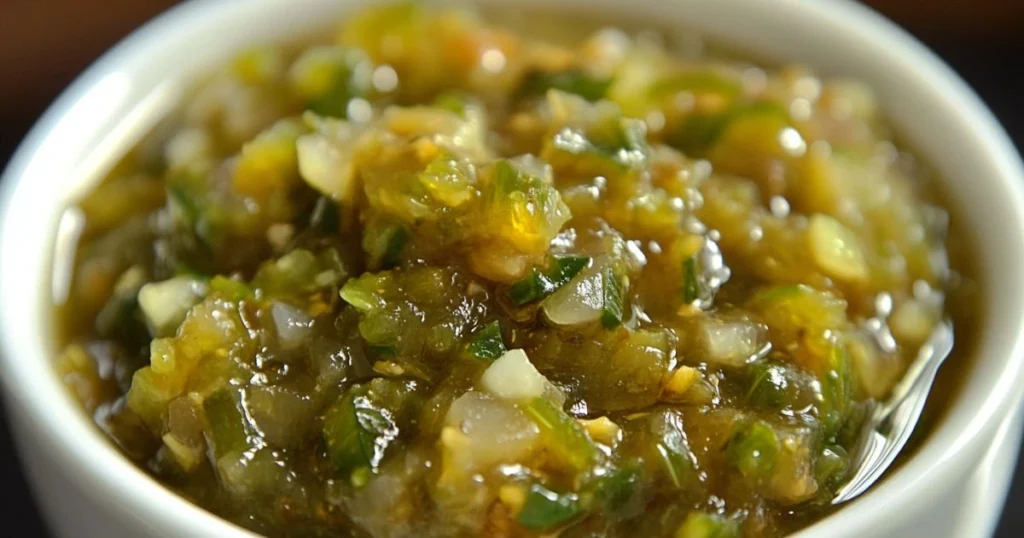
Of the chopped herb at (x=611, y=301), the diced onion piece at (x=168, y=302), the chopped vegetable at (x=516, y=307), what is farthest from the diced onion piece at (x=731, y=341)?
the diced onion piece at (x=168, y=302)

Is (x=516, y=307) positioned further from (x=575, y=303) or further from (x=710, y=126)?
(x=710, y=126)

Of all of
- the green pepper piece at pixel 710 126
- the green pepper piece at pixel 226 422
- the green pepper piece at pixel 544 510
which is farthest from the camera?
the green pepper piece at pixel 710 126

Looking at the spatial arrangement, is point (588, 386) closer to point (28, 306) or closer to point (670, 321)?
point (670, 321)

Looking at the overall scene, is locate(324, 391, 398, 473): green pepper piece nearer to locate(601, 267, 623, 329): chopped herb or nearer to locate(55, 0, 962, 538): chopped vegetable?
locate(55, 0, 962, 538): chopped vegetable

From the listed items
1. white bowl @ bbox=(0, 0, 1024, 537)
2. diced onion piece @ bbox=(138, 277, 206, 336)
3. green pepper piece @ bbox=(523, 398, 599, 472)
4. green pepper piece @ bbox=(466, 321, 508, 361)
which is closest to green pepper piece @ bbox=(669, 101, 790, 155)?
white bowl @ bbox=(0, 0, 1024, 537)

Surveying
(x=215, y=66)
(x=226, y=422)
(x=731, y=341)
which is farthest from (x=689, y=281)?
(x=215, y=66)

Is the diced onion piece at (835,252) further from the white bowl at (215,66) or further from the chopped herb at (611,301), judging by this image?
the chopped herb at (611,301)
